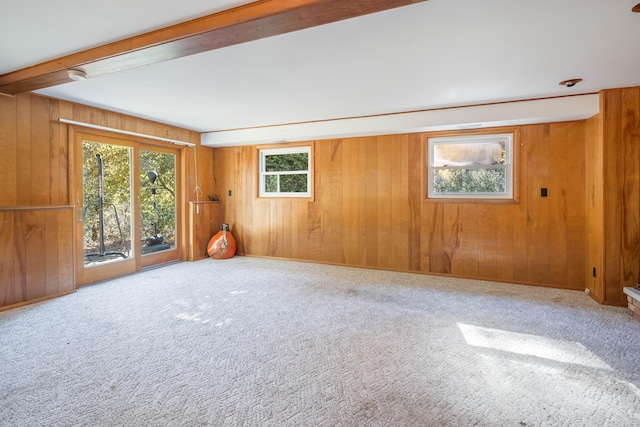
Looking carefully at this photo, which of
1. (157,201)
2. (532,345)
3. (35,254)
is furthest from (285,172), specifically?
(532,345)

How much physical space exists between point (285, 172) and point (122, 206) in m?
2.60

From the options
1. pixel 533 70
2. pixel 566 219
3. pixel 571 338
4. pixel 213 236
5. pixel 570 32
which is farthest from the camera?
pixel 213 236

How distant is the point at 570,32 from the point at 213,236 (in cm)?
561

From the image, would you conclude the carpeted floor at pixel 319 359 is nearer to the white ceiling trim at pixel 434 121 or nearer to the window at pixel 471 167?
the window at pixel 471 167

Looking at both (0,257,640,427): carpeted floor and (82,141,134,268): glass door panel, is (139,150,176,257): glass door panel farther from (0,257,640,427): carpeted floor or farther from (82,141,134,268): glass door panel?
(0,257,640,427): carpeted floor

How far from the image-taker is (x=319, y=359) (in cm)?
219

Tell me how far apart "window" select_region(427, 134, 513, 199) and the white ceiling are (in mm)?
708

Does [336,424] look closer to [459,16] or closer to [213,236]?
[459,16]

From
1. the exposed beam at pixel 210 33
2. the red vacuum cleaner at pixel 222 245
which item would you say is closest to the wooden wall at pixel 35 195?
the exposed beam at pixel 210 33

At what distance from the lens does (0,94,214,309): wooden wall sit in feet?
10.5

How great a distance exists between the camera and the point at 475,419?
63.0 inches

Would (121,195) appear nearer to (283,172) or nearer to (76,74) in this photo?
(76,74)

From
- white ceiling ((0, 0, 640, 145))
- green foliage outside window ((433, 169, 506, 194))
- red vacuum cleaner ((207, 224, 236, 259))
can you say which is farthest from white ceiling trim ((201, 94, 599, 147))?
red vacuum cleaner ((207, 224, 236, 259))

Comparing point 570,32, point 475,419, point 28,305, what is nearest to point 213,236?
point 28,305
